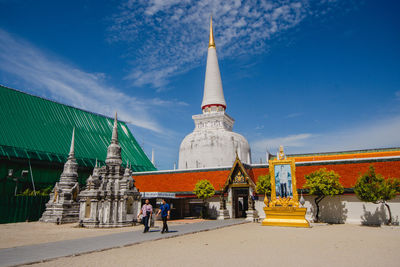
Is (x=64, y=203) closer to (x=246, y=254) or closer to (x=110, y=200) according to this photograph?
(x=110, y=200)

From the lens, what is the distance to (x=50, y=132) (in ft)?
116

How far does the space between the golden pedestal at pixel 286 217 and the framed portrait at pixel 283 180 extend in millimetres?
653

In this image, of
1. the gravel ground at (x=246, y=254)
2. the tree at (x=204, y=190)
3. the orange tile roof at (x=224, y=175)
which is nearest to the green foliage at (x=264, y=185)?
the orange tile roof at (x=224, y=175)

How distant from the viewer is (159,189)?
93.9 ft

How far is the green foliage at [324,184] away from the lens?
19.2 m

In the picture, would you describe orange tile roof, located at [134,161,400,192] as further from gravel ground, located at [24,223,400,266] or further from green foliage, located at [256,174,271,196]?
gravel ground, located at [24,223,400,266]

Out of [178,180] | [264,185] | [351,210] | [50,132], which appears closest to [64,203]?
[178,180]

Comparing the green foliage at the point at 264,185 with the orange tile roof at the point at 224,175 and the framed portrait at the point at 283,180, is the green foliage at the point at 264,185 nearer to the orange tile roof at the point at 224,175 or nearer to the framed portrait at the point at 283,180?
the orange tile roof at the point at 224,175

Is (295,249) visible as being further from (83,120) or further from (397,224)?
(83,120)

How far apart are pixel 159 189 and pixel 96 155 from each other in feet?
45.1

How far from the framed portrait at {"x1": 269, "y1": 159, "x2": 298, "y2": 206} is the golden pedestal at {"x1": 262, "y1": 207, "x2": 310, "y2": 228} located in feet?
2.14

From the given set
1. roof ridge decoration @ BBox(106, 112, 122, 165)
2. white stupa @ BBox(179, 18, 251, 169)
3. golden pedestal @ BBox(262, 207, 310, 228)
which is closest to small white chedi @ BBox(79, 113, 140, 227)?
roof ridge decoration @ BBox(106, 112, 122, 165)

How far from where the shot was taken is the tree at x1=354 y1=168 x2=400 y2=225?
17.3m

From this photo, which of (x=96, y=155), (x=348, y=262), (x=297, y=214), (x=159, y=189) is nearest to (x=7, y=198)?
(x=159, y=189)
